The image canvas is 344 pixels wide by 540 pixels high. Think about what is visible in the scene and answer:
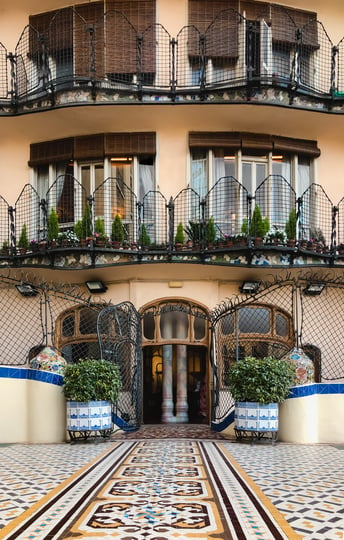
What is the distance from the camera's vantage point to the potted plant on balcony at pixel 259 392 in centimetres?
1107

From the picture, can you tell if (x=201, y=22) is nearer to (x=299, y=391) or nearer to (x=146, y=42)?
(x=146, y=42)

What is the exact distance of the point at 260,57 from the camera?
50.6 ft

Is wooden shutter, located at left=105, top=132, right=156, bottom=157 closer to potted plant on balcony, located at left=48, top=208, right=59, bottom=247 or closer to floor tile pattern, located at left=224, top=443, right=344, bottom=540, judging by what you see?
potted plant on balcony, located at left=48, top=208, right=59, bottom=247

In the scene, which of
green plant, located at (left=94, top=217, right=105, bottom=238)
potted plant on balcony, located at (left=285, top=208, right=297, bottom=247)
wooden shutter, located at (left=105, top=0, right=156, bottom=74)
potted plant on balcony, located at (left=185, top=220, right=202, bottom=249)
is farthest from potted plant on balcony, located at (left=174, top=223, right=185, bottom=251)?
wooden shutter, located at (left=105, top=0, right=156, bottom=74)

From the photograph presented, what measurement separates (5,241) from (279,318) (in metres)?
7.07

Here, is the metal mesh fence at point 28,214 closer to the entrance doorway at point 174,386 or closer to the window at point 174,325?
the window at point 174,325

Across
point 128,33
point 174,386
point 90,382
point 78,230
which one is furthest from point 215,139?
point 90,382

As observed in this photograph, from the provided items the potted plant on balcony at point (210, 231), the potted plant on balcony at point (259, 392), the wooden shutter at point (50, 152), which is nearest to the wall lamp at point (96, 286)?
the potted plant on balcony at point (210, 231)

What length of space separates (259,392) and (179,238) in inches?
205

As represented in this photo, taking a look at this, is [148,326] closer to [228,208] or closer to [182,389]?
[182,389]

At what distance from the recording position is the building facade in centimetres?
1527

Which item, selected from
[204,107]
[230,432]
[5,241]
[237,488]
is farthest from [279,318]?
[237,488]

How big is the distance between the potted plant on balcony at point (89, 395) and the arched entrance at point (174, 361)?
2.98 m

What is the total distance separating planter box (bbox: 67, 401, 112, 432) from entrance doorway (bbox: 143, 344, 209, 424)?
17.8 ft
